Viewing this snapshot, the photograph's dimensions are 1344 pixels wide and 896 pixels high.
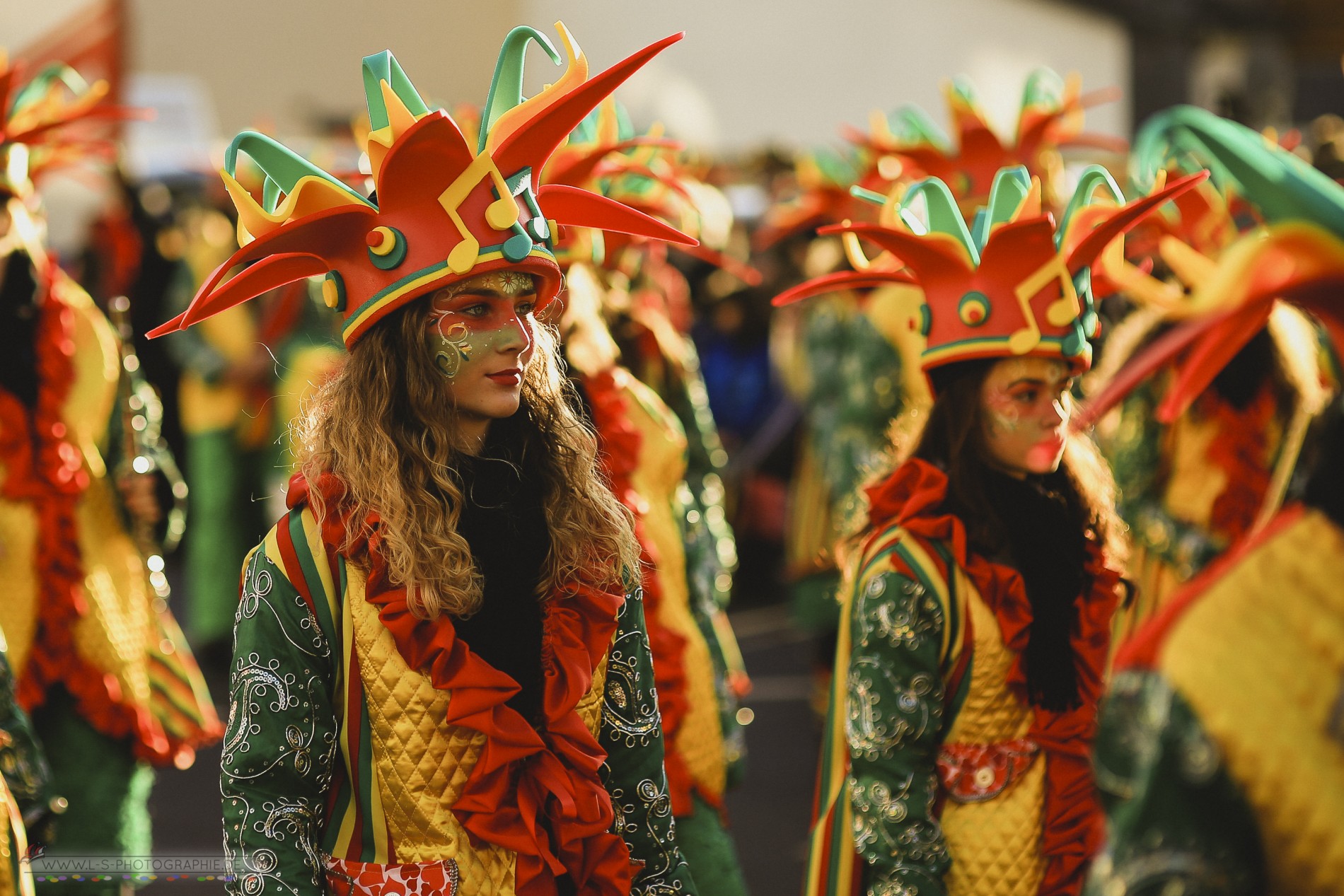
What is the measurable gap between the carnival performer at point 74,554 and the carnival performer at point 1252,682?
312 centimetres

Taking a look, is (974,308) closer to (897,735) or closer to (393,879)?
(897,735)

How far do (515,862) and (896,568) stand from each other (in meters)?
0.90

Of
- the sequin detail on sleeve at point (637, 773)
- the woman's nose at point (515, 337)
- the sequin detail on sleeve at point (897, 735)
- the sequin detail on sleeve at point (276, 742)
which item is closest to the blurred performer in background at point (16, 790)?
the sequin detail on sleeve at point (276, 742)

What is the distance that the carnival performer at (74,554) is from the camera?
4090 mm

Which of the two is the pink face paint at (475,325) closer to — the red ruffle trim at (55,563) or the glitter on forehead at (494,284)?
the glitter on forehead at (494,284)

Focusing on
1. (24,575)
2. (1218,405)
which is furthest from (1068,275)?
(24,575)

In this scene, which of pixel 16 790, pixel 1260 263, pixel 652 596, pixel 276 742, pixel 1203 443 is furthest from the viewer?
pixel 1203 443

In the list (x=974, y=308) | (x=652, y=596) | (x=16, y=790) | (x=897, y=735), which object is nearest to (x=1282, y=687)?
(x=897, y=735)

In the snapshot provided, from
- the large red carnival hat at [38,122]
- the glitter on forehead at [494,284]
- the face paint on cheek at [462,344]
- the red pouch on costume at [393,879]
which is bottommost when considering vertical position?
the red pouch on costume at [393,879]

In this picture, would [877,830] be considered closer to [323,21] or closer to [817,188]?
[817,188]

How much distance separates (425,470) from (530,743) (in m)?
0.46

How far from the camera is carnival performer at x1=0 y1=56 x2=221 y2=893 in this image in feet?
13.4

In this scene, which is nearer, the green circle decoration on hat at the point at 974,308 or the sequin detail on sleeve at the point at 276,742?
the sequin detail on sleeve at the point at 276,742

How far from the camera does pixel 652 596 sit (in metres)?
4.04
